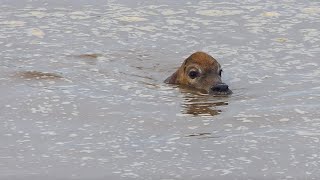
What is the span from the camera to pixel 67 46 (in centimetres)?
1173

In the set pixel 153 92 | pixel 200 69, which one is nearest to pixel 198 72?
pixel 200 69

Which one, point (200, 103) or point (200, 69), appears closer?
point (200, 103)

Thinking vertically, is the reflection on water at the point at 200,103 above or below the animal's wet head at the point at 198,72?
below

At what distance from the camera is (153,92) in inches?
390

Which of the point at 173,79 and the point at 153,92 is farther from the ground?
the point at 173,79

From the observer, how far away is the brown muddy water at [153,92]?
729cm

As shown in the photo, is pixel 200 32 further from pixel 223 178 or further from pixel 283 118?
pixel 223 178

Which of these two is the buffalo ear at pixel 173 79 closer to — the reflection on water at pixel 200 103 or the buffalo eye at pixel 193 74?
the buffalo eye at pixel 193 74

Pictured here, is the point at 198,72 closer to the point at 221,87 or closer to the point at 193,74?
the point at 193,74

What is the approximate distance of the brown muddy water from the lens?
23.9ft

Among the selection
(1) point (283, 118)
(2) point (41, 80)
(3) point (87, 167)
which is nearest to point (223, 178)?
(3) point (87, 167)

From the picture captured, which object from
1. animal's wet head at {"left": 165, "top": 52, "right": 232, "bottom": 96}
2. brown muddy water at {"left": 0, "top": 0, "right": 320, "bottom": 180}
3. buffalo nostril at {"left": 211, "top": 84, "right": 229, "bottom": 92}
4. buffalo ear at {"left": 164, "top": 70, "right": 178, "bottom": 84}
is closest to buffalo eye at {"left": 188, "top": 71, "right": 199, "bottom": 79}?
animal's wet head at {"left": 165, "top": 52, "right": 232, "bottom": 96}

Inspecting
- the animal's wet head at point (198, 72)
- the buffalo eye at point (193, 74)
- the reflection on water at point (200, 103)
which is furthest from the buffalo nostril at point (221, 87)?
the buffalo eye at point (193, 74)

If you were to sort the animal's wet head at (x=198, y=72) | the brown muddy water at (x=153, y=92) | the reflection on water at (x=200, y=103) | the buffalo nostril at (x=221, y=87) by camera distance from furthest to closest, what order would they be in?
the animal's wet head at (x=198, y=72)
the buffalo nostril at (x=221, y=87)
the reflection on water at (x=200, y=103)
the brown muddy water at (x=153, y=92)
